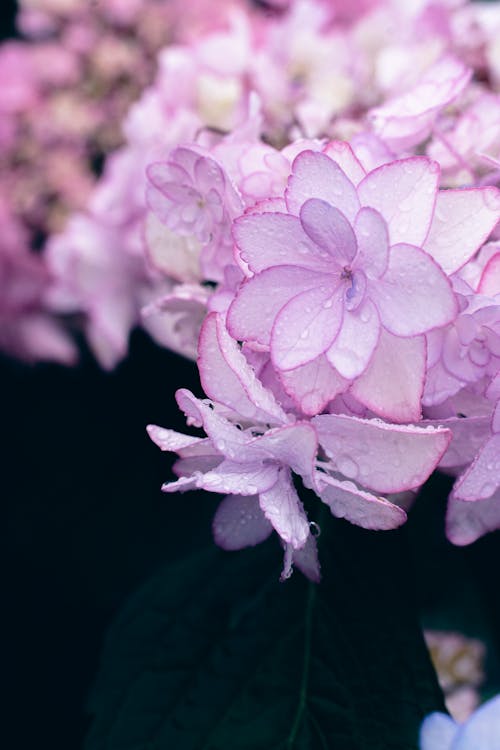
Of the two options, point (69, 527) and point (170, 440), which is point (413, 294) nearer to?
point (170, 440)

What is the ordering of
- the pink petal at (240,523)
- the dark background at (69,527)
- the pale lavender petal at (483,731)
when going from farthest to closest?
the dark background at (69,527), the pink petal at (240,523), the pale lavender petal at (483,731)

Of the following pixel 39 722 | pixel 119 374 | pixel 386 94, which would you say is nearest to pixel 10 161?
pixel 119 374

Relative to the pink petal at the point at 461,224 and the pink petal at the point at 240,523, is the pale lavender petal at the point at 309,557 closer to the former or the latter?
the pink petal at the point at 240,523

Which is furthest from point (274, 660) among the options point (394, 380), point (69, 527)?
point (69, 527)

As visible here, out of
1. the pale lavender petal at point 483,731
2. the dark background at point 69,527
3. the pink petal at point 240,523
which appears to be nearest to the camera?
the pale lavender petal at point 483,731

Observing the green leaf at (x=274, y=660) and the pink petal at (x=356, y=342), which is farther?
the green leaf at (x=274, y=660)

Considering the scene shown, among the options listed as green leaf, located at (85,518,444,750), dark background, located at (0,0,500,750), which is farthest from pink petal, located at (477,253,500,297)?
dark background, located at (0,0,500,750)

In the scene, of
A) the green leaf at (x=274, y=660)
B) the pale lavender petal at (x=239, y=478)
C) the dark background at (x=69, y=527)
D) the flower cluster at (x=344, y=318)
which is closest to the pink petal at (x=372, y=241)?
the flower cluster at (x=344, y=318)

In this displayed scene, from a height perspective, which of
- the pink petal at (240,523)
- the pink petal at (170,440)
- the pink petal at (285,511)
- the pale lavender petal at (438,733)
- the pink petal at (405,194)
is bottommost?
the pale lavender petal at (438,733)
